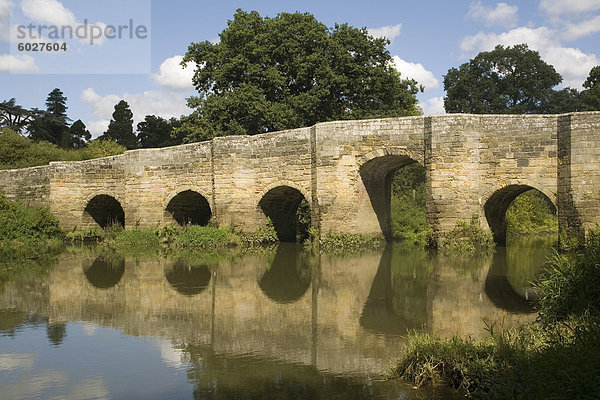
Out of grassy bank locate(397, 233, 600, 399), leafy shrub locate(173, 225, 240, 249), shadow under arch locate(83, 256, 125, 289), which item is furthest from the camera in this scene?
leafy shrub locate(173, 225, 240, 249)

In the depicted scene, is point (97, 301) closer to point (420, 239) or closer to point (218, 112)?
point (420, 239)

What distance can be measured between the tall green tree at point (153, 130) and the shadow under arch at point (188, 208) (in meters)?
25.0

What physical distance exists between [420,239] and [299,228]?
4.24m

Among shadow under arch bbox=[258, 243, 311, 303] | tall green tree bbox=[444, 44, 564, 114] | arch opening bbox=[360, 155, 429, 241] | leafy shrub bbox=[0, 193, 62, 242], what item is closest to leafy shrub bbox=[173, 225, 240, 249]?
shadow under arch bbox=[258, 243, 311, 303]

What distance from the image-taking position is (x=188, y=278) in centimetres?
1141

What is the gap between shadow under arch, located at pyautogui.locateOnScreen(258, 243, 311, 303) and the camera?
9.55 meters

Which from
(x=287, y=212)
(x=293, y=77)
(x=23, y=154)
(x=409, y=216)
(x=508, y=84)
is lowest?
(x=409, y=216)

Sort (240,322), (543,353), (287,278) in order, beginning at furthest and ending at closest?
(287,278) → (240,322) → (543,353)

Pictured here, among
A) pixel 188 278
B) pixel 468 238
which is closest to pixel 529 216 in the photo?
pixel 468 238

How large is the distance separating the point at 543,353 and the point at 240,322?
13.7ft

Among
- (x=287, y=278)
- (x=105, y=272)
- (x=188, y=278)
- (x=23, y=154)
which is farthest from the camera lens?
(x=23, y=154)

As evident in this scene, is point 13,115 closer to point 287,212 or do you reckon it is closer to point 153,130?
point 153,130

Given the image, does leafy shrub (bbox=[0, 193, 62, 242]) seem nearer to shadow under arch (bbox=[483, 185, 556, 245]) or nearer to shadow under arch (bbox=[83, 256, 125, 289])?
shadow under arch (bbox=[83, 256, 125, 289])

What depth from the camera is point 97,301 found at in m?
9.33
